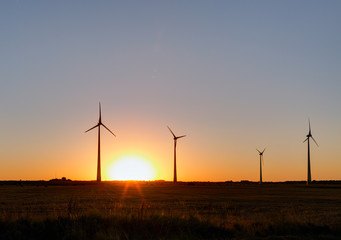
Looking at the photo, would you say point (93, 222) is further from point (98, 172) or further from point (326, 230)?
point (98, 172)

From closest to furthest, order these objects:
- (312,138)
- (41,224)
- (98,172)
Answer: (41,224), (98,172), (312,138)

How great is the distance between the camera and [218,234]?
2139 centimetres

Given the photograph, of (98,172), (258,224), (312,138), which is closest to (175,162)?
(98,172)

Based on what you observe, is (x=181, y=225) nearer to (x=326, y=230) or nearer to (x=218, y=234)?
(x=218, y=234)

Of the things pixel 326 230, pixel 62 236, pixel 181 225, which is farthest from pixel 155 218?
pixel 326 230

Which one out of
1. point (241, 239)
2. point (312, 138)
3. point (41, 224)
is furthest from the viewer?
point (312, 138)

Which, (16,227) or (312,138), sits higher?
(312,138)

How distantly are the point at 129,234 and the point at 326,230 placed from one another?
943 cm

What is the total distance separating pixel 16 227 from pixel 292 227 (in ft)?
41.5

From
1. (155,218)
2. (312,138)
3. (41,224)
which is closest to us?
(41,224)

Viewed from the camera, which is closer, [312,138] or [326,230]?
[326,230]

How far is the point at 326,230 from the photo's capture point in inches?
872

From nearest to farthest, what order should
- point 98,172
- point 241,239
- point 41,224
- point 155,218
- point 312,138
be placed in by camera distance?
point 241,239 → point 41,224 → point 155,218 → point 98,172 → point 312,138

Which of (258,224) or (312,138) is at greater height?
(312,138)
